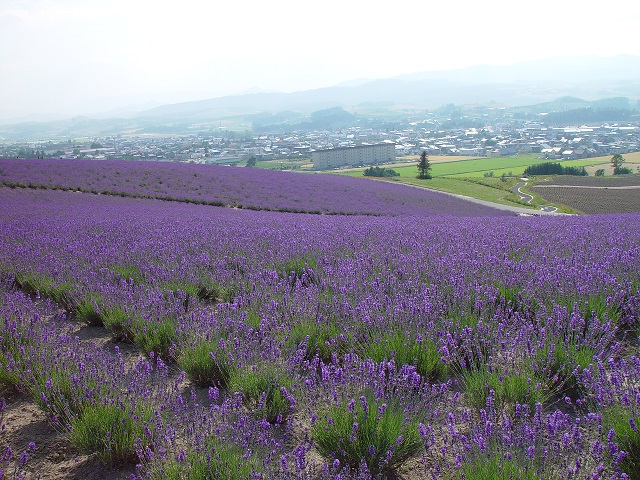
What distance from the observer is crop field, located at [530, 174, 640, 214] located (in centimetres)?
3491

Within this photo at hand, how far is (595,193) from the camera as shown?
43906 millimetres

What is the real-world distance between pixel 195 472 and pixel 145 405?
77 centimetres

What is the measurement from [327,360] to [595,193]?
4811cm

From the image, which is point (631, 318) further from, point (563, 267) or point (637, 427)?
point (637, 427)

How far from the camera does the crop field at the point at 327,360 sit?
2.21 meters

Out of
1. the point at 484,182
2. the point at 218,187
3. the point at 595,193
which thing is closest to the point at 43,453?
the point at 218,187

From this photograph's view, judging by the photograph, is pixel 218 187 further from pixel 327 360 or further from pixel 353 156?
pixel 353 156

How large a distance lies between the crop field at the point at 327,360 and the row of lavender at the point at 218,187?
1517 cm

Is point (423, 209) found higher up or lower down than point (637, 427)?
lower down

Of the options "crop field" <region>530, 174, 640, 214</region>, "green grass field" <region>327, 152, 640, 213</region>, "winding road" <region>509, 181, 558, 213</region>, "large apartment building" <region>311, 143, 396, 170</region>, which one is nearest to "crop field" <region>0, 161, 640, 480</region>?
"winding road" <region>509, 181, 558, 213</region>

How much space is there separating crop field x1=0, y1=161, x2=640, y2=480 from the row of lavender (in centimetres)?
1517

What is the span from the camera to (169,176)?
25.4 meters

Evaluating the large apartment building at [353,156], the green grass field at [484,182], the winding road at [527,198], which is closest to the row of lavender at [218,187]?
the winding road at [527,198]

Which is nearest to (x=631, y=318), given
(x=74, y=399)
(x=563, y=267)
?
(x=563, y=267)
